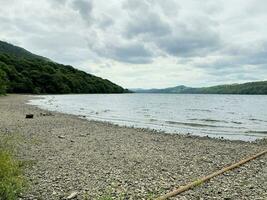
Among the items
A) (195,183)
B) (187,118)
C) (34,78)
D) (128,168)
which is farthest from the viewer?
(34,78)

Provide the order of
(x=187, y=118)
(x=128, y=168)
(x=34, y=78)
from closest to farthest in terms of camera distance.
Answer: (x=128, y=168), (x=187, y=118), (x=34, y=78)

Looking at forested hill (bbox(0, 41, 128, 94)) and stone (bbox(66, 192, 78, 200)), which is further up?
forested hill (bbox(0, 41, 128, 94))

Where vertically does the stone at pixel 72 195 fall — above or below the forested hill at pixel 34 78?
below

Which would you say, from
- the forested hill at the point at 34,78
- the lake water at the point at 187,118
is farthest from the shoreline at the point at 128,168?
the forested hill at the point at 34,78

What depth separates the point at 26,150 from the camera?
59.3ft

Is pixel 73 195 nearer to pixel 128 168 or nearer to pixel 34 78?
pixel 128 168

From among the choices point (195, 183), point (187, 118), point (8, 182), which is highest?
point (8, 182)

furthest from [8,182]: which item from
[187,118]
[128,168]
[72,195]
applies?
[187,118]

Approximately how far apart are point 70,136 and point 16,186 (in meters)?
13.9

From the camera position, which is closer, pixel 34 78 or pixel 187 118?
pixel 187 118

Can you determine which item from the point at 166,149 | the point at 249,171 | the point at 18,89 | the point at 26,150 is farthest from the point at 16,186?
the point at 18,89

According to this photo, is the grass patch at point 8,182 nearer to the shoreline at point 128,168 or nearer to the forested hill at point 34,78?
the shoreline at point 128,168

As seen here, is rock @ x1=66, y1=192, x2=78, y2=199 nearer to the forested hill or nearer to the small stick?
the small stick

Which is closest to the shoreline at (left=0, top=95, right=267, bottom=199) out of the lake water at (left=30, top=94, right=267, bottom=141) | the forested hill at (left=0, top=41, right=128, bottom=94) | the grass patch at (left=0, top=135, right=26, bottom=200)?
the grass patch at (left=0, top=135, right=26, bottom=200)
